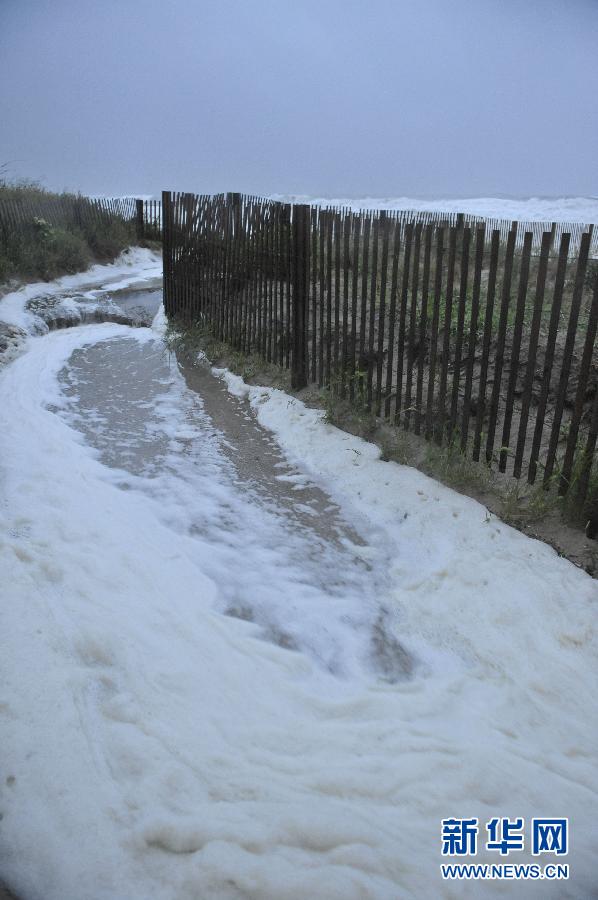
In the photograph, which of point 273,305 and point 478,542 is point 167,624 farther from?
point 273,305

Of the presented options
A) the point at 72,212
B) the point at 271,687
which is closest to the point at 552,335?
the point at 271,687

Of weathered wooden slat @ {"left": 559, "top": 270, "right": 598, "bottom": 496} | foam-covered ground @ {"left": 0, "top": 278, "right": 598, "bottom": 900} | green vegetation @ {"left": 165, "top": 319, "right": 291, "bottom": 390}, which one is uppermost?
weathered wooden slat @ {"left": 559, "top": 270, "right": 598, "bottom": 496}

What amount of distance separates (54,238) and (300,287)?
11063mm

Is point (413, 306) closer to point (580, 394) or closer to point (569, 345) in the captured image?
point (569, 345)

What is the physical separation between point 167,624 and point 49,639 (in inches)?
21.0

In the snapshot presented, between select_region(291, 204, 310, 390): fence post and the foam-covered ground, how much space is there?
1.79 metres

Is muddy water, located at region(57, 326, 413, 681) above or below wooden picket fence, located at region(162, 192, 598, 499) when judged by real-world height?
below

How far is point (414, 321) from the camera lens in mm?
4879

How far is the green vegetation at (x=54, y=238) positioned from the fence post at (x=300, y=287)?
8.03 metres

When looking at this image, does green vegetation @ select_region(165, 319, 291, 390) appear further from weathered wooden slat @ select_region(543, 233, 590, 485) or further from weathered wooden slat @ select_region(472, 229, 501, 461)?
weathered wooden slat @ select_region(543, 233, 590, 485)

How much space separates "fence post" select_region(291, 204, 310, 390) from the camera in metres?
6.05

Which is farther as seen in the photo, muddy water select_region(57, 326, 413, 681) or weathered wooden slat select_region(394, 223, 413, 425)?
weathered wooden slat select_region(394, 223, 413, 425)

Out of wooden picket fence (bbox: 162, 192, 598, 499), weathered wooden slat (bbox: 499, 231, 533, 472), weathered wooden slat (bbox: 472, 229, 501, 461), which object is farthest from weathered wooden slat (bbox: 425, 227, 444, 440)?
weathered wooden slat (bbox: 499, 231, 533, 472)

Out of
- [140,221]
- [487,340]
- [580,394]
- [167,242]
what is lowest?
[580,394]
